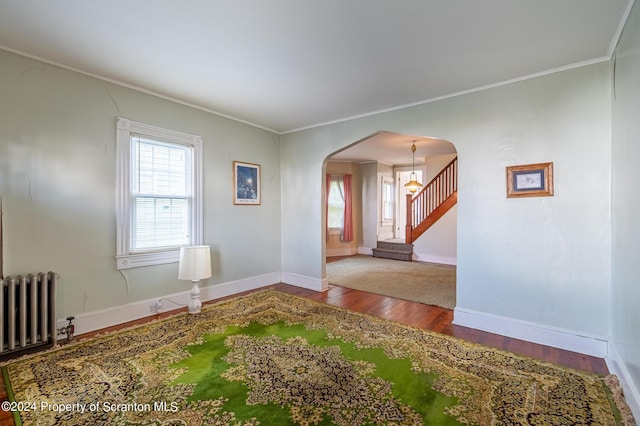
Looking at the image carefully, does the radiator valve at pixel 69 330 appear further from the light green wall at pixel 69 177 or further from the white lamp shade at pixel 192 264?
the white lamp shade at pixel 192 264

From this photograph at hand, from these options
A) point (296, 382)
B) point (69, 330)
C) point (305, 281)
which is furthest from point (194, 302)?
point (296, 382)

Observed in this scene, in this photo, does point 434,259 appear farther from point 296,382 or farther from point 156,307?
point 156,307

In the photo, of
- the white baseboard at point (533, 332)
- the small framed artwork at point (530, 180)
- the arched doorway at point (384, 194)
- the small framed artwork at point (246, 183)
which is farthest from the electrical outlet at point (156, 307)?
the small framed artwork at point (530, 180)

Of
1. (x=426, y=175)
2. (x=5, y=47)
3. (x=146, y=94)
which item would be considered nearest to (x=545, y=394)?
(x=146, y=94)

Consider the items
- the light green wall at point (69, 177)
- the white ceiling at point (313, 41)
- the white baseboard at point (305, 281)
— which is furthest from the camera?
the white baseboard at point (305, 281)

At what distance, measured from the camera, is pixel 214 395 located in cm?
190

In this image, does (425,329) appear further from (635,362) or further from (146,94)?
(146,94)

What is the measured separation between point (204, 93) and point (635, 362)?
436cm

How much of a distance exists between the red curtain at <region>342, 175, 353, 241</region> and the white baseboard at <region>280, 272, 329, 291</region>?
11.7 feet

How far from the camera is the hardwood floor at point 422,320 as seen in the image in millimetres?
2396

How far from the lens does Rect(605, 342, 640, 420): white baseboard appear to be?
1716 millimetres

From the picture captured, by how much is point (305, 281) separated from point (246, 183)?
184 centimetres

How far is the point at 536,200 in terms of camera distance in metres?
2.80

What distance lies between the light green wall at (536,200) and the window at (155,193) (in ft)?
9.64
